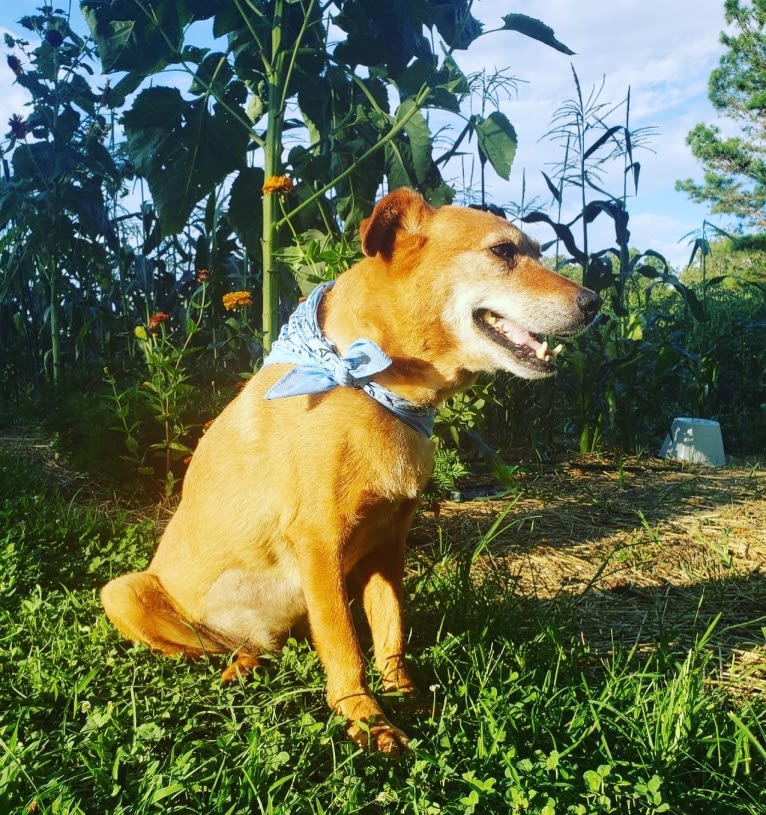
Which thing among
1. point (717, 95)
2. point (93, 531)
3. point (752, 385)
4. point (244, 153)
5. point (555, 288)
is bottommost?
point (752, 385)

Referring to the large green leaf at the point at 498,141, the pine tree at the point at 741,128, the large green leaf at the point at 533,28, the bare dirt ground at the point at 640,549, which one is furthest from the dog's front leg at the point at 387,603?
the pine tree at the point at 741,128

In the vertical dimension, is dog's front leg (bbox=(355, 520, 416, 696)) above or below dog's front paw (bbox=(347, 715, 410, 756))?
above

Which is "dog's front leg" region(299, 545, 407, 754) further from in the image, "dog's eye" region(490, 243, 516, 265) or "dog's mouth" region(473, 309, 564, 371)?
"dog's eye" region(490, 243, 516, 265)

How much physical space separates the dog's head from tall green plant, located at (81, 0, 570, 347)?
1.66m

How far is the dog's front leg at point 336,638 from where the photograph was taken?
1.83 metres

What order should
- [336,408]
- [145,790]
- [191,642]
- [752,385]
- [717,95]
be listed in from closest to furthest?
[145,790], [336,408], [191,642], [752,385], [717,95]

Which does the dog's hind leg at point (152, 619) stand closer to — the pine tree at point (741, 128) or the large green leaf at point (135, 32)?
the large green leaf at point (135, 32)

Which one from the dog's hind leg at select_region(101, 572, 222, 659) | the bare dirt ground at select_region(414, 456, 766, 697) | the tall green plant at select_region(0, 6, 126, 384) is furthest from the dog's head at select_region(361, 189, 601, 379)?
the tall green plant at select_region(0, 6, 126, 384)

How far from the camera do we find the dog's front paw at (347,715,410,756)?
1.76 metres

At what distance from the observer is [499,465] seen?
137 inches

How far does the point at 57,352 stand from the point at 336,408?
4.79 meters

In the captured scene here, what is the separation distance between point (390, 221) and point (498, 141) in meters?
1.95

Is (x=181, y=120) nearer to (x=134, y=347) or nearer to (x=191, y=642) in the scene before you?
(x=134, y=347)

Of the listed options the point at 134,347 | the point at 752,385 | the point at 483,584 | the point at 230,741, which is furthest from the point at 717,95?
the point at 230,741
